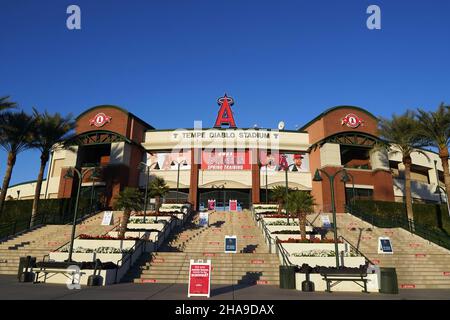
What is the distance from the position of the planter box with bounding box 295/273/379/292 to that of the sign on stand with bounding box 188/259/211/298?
5.14 meters

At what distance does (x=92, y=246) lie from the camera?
20.8 metres

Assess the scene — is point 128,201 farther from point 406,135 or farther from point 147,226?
point 406,135

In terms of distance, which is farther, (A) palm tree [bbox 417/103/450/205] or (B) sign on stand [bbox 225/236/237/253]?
(A) palm tree [bbox 417/103/450/205]

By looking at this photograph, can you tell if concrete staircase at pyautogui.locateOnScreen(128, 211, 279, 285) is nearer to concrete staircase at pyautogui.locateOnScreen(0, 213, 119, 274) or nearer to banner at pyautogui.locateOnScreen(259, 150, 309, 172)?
concrete staircase at pyautogui.locateOnScreen(0, 213, 119, 274)

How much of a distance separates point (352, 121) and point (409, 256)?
2763cm

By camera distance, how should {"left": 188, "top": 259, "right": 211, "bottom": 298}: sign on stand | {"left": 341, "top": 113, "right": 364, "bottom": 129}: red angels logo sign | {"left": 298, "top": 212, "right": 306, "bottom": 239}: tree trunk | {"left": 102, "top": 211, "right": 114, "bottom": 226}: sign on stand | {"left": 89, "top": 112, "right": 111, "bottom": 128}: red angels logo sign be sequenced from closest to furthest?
1. {"left": 188, "top": 259, "right": 211, "bottom": 298}: sign on stand
2. {"left": 298, "top": 212, "right": 306, "bottom": 239}: tree trunk
3. {"left": 102, "top": 211, "right": 114, "bottom": 226}: sign on stand
4. {"left": 341, "top": 113, "right": 364, "bottom": 129}: red angels logo sign
5. {"left": 89, "top": 112, "right": 111, "bottom": 128}: red angels logo sign

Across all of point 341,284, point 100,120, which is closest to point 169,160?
point 100,120

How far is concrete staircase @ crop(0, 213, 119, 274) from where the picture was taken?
21191 mm

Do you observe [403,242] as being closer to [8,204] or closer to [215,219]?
[215,219]

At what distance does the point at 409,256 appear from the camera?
20.5m

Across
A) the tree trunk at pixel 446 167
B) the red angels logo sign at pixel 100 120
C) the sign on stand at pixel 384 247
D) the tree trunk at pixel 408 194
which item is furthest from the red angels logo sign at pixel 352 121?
the red angels logo sign at pixel 100 120

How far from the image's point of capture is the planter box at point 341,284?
48.1 ft

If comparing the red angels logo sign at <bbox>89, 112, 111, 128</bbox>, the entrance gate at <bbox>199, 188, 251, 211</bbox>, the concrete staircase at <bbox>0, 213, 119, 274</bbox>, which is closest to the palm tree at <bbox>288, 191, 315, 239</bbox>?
the concrete staircase at <bbox>0, 213, 119, 274</bbox>
